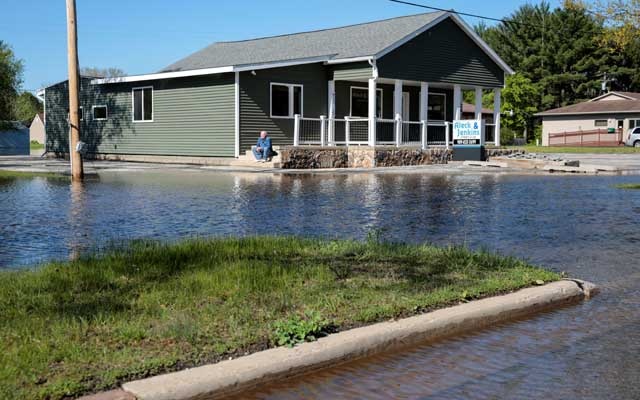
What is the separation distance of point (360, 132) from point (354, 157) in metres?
2.03

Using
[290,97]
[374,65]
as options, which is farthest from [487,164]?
[290,97]

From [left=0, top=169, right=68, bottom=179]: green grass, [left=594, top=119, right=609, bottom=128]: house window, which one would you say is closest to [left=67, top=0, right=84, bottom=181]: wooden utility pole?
[left=0, top=169, right=68, bottom=179]: green grass

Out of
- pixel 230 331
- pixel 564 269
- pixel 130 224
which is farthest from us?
pixel 130 224

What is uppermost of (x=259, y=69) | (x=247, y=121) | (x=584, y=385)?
(x=259, y=69)

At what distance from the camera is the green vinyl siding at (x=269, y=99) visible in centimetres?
2839

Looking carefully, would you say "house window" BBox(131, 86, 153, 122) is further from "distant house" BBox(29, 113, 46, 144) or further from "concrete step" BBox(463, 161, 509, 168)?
"distant house" BBox(29, 113, 46, 144)

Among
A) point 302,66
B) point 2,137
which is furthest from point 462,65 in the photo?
point 2,137

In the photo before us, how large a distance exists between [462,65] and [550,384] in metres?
31.5

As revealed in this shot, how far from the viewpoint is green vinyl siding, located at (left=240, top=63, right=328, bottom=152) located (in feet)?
93.1

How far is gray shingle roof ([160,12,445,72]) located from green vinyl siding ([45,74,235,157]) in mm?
2801

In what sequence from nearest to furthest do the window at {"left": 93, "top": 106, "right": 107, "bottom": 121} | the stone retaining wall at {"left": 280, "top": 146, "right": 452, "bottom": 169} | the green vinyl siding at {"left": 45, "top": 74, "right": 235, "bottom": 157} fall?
the stone retaining wall at {"left": 280, "top": 146, "right": 452, "bottom": 169} < the green vinyl siding at {"left": 45, "top": 74, "right": 235, "bottom": 157} < the window at {"left": 93, "top": 106, "right": 107, "bottom": 121}

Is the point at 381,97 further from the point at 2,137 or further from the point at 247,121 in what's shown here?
the point at 2,137

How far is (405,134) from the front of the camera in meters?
32.4

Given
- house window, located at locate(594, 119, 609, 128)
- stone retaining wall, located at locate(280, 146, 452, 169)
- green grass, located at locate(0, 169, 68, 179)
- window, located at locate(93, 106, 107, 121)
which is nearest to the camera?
green grass, located at locate(0, 169, 68, 179)
